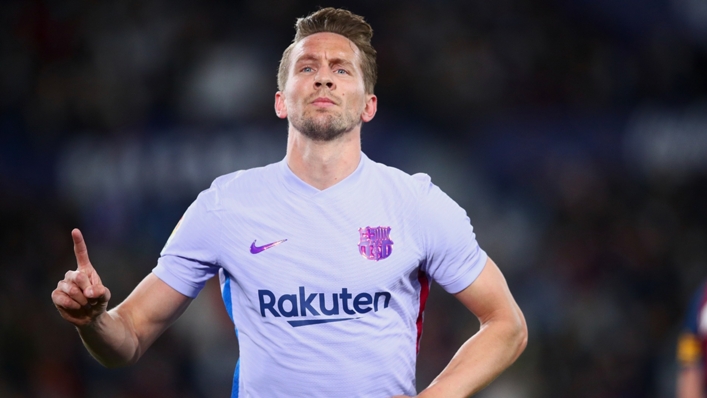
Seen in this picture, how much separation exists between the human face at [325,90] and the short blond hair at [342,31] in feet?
0.13

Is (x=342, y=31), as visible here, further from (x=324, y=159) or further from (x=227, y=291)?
(x=227, y=291)

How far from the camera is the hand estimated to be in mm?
2805

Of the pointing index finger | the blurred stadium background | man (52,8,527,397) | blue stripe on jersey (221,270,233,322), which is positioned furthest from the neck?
the blurred stadium background

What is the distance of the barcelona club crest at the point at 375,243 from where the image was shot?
10.6ft

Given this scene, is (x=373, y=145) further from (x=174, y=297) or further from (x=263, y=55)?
(x=174, y=297)

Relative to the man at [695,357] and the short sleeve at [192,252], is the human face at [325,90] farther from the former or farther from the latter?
the man at [695,357]

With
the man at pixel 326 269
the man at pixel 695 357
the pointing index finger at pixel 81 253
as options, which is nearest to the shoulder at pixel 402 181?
the man at pixel 326 269

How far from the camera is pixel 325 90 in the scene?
11.0ft

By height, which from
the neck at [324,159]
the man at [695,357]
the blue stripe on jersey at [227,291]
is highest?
the neck at [324,159]

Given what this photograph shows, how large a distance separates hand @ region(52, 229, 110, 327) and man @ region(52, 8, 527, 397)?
0.35ft

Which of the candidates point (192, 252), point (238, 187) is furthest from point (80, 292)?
point (238, 187)

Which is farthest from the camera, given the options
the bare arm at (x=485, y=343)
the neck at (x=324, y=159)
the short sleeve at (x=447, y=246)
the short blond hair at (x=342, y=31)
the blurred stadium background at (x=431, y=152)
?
the blurred stadium background at (x=431, y=152)

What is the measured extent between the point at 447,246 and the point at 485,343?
1.31ft

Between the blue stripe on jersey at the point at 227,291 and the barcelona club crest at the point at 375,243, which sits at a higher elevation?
the barcelona club crest at the point at 375,243
